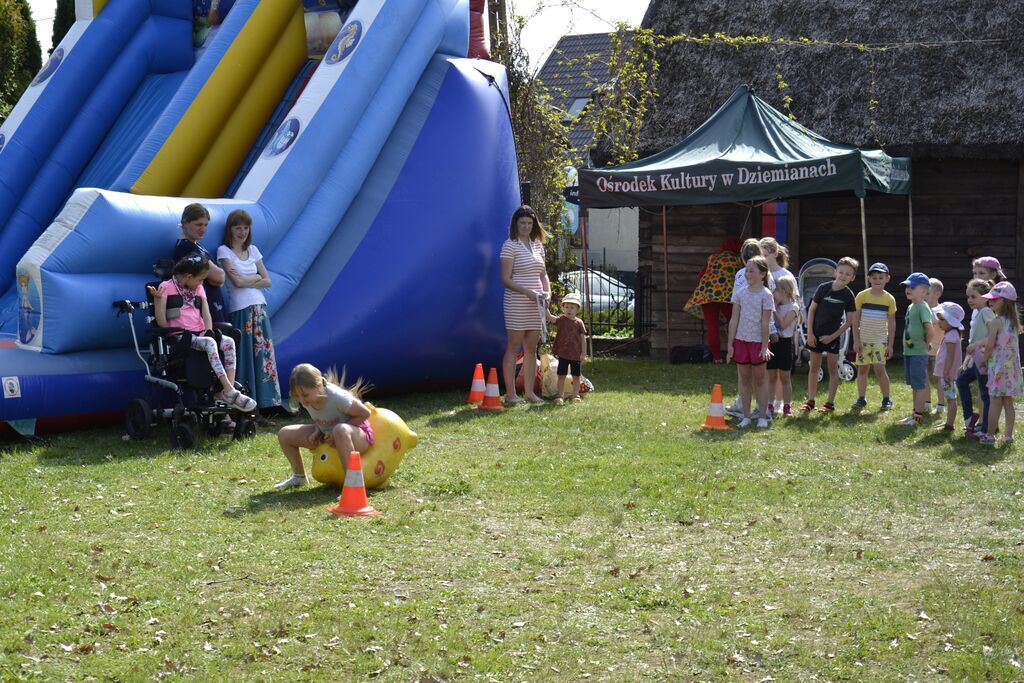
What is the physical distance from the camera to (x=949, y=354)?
10086 millimetres

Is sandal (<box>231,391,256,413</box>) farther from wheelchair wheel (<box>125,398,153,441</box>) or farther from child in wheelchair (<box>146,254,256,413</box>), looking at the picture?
wheelchair wheel (<box>125,398,153,441</box>)

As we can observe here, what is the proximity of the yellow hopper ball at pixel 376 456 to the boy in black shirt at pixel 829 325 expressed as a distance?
4717 mm

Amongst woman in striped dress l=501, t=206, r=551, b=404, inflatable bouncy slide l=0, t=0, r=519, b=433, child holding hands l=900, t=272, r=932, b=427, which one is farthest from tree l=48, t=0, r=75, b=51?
child holding hands l=900, t=272, r=932, b=427

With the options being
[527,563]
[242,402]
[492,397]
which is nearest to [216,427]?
[242,402]

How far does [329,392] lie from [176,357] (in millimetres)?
2040

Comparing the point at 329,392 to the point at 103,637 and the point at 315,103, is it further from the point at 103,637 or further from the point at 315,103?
the point at 315,103

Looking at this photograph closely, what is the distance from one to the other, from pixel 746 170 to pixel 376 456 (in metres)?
7.55

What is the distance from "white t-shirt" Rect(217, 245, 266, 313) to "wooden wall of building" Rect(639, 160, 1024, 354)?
8.89 meters

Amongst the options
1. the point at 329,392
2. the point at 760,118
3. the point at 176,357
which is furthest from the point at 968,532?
the point at 760,118

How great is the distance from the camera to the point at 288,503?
7.22 meters

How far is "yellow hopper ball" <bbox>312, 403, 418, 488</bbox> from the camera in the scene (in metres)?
7.43

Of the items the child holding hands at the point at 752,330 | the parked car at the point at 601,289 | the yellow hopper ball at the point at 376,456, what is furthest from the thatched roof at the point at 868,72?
the yellow hopper ball at the point at 376,456

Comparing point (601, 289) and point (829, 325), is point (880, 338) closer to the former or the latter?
point (829, 325)

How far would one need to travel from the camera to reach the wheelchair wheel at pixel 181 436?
8820 millimetres
